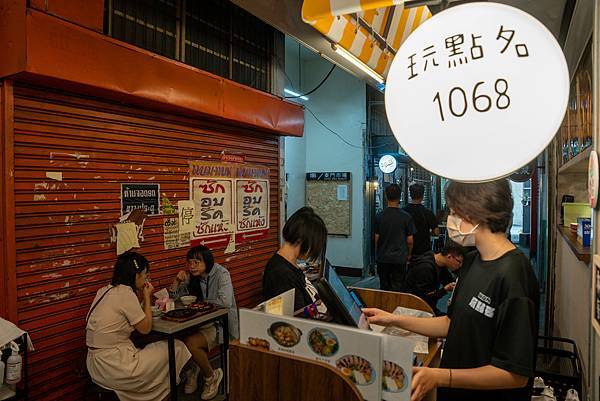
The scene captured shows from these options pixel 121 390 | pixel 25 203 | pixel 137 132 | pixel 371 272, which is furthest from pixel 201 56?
pixel 371 272

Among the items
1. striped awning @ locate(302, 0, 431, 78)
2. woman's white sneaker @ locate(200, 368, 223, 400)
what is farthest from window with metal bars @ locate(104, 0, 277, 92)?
woman's white sneaker @ locate(200, 368, 223, 400)

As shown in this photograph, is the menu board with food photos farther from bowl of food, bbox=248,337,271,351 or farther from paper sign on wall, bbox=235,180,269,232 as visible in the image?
paper sign on wall, bbox=235,180,269,232

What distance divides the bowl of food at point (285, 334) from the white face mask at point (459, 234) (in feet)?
2.88

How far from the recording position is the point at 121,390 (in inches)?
130

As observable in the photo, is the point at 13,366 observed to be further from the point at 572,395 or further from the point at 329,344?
the point at 572,395

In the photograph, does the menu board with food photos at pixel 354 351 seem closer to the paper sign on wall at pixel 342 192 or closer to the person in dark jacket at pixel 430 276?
the person in dark jacket at pixel 430 276

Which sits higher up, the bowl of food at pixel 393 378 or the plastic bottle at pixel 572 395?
the bowl of food at pixel 393 378

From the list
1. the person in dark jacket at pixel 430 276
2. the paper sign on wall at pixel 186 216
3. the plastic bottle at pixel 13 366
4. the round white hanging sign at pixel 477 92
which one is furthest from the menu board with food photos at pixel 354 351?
the paper sign on wall at pixel 186 216

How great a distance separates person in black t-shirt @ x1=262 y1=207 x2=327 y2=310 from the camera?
2.52 metres

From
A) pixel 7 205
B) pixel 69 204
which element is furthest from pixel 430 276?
pixel 7 205

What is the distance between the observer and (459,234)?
1.87 metres

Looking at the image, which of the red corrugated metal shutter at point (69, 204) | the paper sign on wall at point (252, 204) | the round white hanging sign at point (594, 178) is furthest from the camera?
the paper sign on wall at point (252, 204)

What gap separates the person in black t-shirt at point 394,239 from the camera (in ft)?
19.8

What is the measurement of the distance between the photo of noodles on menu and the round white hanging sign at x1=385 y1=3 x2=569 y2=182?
682mm
